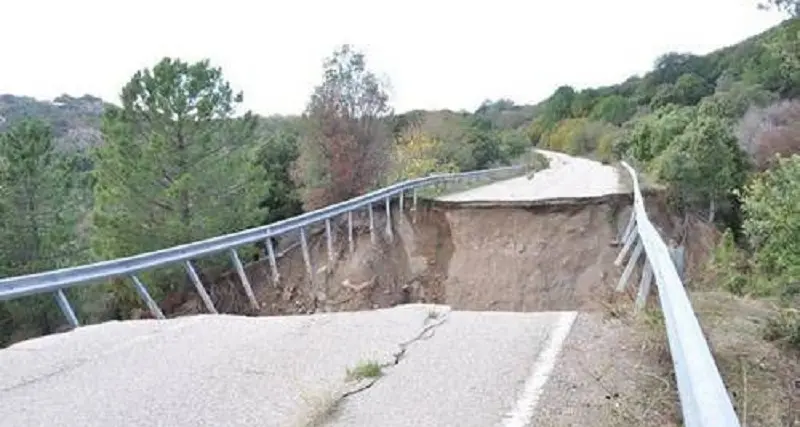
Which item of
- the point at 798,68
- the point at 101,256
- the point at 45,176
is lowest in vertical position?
the point at 101,256

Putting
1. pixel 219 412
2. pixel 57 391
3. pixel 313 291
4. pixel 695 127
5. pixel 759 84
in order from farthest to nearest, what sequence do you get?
pixel 759 84
pixel 695 127
pixel 313 291
pixel 57 391
pixel 219 412

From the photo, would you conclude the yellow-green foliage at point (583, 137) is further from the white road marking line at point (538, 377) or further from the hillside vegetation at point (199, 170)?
the white road marking line at point (538, 377)

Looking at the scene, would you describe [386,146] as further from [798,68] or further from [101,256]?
[798,68]

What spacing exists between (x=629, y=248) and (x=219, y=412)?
12.6 m

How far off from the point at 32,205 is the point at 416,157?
17.7 meters

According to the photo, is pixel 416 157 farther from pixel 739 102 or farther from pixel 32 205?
pixel 739 102

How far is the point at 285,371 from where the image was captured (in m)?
6.05

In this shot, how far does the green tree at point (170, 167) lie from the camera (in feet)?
84.3

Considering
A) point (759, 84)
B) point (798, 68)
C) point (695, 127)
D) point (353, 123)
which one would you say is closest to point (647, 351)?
point (798, 68)

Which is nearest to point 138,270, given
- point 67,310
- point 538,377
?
point 67,310

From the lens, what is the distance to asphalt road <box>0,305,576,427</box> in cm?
503

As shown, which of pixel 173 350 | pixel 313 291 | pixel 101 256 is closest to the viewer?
pixel 173 350

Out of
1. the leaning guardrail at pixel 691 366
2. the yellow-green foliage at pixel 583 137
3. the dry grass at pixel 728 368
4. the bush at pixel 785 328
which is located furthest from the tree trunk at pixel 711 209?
the yellow-green foliage at pixel 583 137

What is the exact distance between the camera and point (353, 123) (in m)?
28.3
